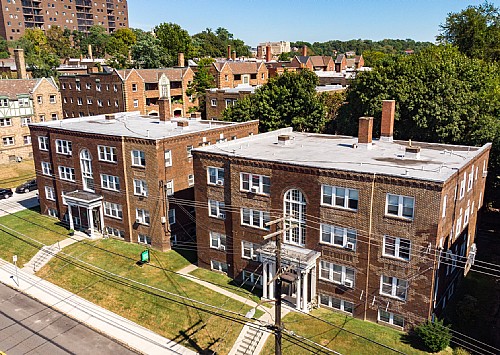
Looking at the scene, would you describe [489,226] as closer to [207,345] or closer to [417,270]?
[417,270]

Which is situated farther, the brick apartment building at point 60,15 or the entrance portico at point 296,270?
the brick apartment building at point 60,15

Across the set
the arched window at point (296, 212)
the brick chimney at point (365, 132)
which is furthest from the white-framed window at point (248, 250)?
the brick chimney at point (365, 132)

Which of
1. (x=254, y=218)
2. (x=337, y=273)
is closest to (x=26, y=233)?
(x=254, y=218)

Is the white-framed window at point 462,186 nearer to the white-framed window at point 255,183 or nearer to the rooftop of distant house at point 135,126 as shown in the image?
the white-framed window at point 255,183

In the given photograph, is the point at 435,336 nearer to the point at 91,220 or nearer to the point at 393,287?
the point at 393,287

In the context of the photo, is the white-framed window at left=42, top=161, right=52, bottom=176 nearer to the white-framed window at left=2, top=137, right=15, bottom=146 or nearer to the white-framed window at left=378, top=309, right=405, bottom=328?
the white-framed window at left=2, top=137, right=15, bottom=146

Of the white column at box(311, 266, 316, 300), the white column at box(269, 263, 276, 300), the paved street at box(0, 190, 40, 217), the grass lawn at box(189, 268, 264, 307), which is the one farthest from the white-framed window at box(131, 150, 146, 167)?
the paved street at box(0, 190, 40, 217)

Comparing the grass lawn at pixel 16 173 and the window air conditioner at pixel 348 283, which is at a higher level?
the window air conditioner at pixel 348 283

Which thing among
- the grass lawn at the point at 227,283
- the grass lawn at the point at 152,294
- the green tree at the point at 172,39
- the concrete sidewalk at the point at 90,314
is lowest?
the concrete sidewalk at the point at 90,314
